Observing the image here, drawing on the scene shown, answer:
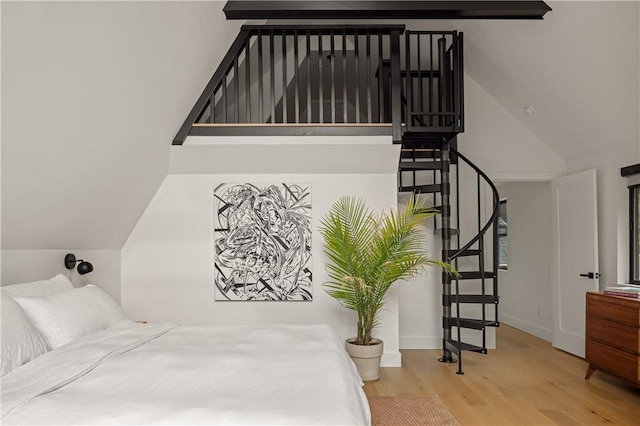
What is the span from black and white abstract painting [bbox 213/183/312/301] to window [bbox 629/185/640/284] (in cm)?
296

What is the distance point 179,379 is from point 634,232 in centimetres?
429

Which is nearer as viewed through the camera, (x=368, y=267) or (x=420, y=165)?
(x=368, y=267)

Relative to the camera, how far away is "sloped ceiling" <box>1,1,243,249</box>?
2535mm

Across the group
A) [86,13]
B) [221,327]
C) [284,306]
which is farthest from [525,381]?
[86,13]

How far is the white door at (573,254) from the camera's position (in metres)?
5.16

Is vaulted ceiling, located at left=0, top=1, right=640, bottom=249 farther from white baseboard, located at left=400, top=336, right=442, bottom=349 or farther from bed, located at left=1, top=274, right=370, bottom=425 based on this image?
white baseboard, located at left=400, top=336, right=442, bottom=349

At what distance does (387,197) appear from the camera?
5.00 metres

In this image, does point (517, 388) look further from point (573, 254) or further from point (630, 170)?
point (630, 170)

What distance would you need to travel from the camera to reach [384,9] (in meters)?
4.19

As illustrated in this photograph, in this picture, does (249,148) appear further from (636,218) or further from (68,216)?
(636,218)

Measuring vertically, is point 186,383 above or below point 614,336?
above

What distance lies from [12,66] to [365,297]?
3.08 meters

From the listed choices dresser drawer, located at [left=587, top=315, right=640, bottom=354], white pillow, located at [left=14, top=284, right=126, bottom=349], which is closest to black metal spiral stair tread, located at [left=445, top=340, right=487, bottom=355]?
dresser drawer, located at [left=587, top=315, right=640, bottom=354]

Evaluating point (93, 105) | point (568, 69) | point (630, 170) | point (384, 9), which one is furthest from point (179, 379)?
point (630, 170)
